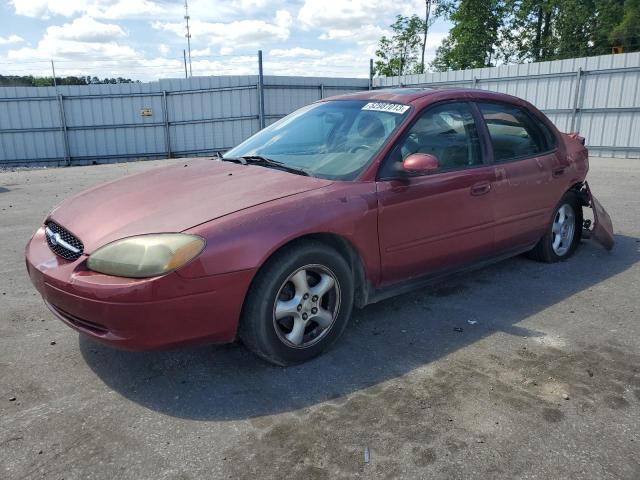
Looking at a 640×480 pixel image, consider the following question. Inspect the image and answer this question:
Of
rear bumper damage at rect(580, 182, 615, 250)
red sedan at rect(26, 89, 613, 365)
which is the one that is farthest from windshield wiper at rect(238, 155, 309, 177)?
rear bumper damage at rect(580, 182, 615, 250)

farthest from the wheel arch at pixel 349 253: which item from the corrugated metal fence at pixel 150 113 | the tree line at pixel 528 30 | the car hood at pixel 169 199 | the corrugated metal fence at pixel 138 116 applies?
the tree line at pixel 528 30

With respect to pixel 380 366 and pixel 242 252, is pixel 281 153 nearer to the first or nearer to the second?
pixel 242 252

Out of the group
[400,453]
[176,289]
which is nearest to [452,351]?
[400,453]

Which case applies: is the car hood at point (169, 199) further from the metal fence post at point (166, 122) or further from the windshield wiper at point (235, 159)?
the metal fence post at point (166, 122)

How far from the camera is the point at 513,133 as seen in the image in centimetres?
440

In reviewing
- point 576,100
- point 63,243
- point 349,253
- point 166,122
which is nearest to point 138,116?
point 166,122

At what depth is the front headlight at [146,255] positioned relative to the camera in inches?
101

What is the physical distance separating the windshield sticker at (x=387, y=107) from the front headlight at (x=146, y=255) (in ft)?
5.79

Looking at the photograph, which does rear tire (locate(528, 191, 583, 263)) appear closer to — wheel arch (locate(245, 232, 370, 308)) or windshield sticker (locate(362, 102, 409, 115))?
windshield sticker (locate(362, 102, 409, 115))

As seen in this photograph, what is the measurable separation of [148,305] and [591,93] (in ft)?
52.6

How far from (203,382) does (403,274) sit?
4.80 feet

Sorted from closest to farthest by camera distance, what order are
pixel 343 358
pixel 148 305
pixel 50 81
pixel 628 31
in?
pixel 148 305, pixel 343 358, pixel 628 31, pixel 50 81

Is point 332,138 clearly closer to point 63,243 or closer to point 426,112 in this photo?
point 426,112

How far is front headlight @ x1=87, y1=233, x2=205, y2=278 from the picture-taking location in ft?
8.39
